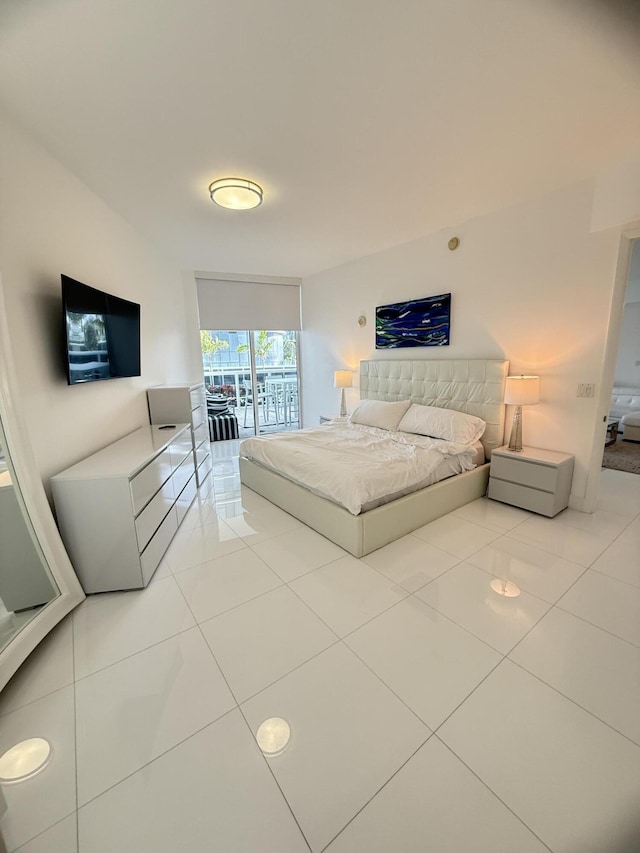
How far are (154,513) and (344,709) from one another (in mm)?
1646

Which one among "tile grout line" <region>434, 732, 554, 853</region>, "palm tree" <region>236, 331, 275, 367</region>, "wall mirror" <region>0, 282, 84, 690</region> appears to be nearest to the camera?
"tile grout line" <region>434, 732, 554, 853</region>

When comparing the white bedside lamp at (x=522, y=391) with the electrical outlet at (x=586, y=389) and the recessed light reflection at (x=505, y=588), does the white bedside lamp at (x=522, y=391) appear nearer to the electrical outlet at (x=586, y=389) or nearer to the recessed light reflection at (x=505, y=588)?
the electrical outlet at (x=586, y=389)

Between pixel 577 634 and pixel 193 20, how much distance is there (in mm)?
3274

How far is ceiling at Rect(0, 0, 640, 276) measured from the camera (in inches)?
52.4

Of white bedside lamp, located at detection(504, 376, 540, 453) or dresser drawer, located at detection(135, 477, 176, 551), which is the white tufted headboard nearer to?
white bedside lamp, located at detection(504, 376, 540, 453)

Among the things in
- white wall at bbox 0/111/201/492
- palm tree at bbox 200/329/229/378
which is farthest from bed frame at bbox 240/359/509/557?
palm tree at bbox 200/329/229/378

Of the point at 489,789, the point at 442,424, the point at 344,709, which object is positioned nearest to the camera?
the point at 489,789

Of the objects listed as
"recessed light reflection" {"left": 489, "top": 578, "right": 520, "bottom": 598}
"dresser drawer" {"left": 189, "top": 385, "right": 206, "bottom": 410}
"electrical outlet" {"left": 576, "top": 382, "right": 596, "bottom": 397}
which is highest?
"electrical outlet" {"left": 576, "top": 382, "right": 596, "bottom": 397}

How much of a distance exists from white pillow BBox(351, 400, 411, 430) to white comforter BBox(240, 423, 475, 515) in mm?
173

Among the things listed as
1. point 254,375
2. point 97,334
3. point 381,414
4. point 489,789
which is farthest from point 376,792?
point 254,375

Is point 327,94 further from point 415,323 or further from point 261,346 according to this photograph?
point 261,346

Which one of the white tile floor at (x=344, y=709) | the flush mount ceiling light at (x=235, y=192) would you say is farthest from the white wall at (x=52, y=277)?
the white tile floor at (x=344, y=709)

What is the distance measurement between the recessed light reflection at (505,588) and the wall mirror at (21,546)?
98.9 inches

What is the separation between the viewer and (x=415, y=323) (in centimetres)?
403
